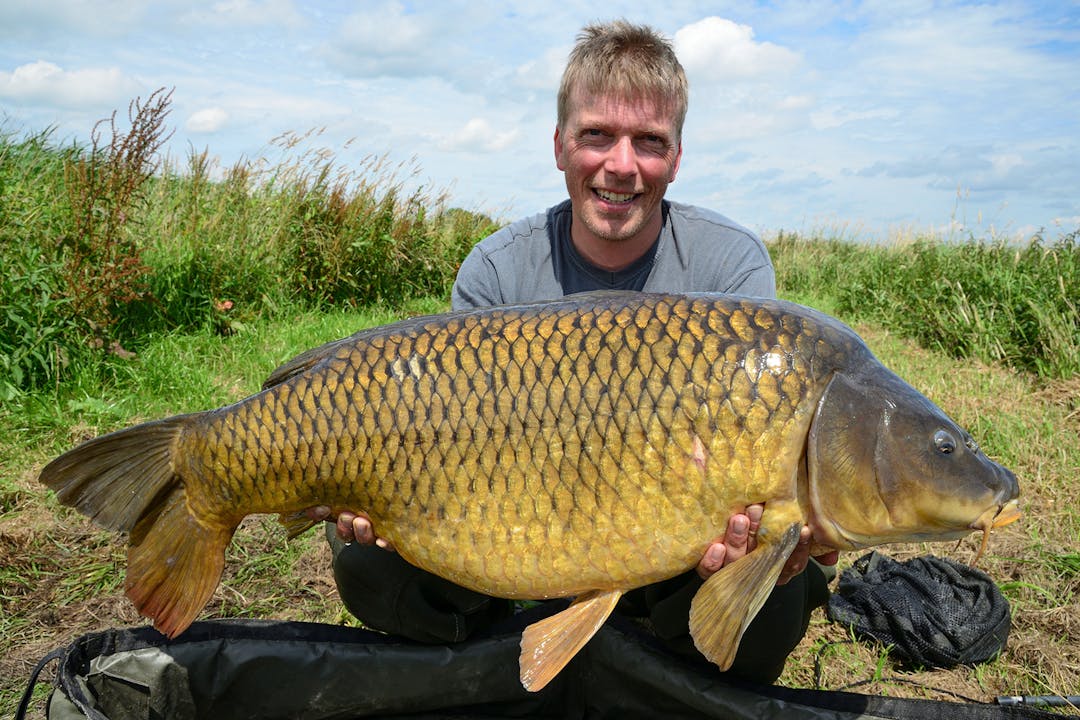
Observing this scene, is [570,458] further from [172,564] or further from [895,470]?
[172,564]

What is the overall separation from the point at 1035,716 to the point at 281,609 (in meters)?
1.78

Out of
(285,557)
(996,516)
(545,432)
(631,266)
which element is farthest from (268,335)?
(996,516)

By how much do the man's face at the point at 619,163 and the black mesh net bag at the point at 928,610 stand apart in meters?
1.12

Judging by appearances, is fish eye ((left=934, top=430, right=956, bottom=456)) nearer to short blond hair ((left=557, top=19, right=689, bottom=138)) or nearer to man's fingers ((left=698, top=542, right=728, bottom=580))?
man's fingers ((left=698, top=542, right=728, bottom=580))

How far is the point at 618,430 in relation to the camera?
4.49 ft

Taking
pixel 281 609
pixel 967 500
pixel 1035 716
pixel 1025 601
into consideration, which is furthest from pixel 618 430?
pixel 1025 601

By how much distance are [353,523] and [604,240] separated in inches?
41.1

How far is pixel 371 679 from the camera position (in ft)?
5.92

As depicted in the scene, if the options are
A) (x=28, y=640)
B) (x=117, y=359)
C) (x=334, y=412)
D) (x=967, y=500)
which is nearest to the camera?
(x=967, y=500)

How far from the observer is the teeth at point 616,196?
2190mm

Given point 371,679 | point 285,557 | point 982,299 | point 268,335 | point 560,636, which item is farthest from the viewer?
point 982,299

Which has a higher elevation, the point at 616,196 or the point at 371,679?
the point at 616,196

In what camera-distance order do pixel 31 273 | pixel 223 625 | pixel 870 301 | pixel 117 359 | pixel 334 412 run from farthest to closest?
pixel 870 301 < pixel 117 359 < pixel 31 273 < pixel 223 625 < pixel 334 412

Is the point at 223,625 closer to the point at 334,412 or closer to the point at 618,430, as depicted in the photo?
the point at 334,412
